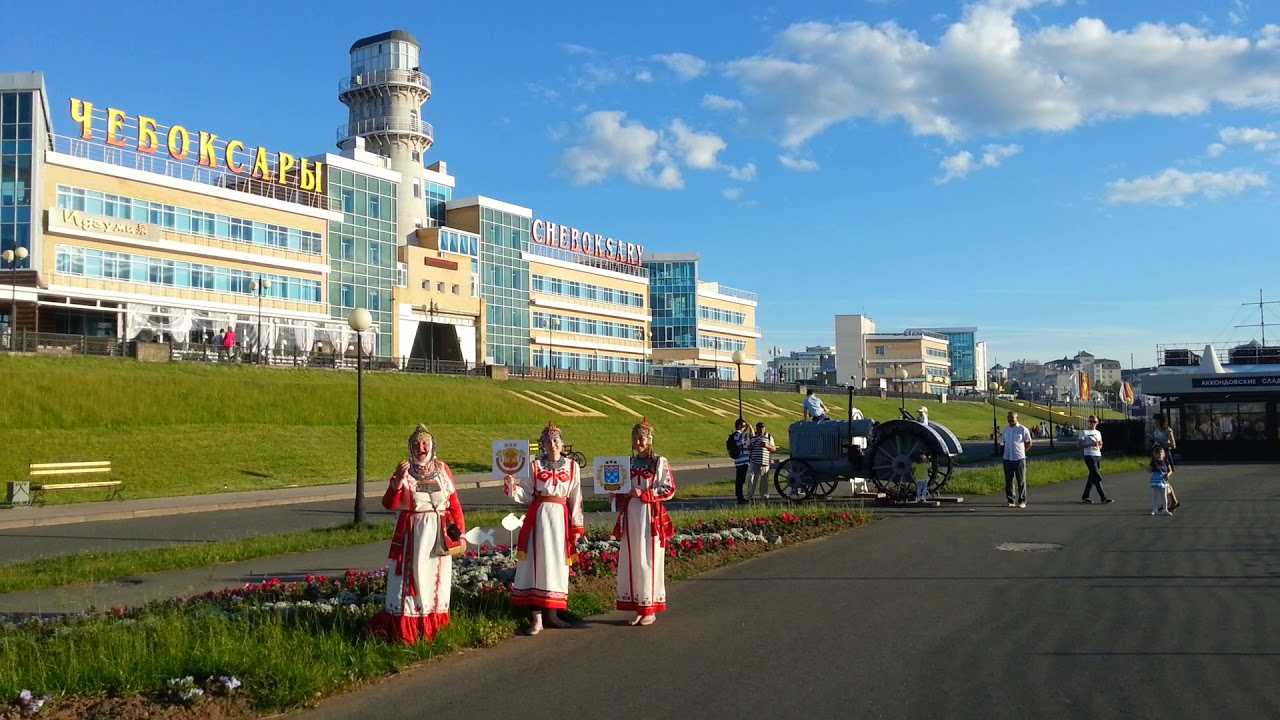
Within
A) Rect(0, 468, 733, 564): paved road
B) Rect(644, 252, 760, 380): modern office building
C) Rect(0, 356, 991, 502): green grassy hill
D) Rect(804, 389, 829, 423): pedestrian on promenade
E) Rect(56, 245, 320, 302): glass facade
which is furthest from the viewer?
Rect(644, 252, 760, 380): modern office building

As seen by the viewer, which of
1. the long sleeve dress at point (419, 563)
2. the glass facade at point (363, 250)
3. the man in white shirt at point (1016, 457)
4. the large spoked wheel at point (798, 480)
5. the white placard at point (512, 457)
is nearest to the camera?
the long sleeve dress at point (419, 563)

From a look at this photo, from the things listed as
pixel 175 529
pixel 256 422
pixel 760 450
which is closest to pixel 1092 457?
pixel 760 450

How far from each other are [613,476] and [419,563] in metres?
2.26

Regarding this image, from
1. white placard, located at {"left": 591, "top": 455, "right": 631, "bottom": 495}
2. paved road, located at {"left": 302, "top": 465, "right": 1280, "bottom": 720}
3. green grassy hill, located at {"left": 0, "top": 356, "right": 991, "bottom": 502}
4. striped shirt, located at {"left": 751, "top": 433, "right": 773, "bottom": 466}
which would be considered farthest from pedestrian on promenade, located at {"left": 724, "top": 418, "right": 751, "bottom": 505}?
green grassy hill, located at {"left": 0, "top": 356, "right": 991, "bottom": 502}

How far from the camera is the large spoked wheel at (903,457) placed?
19.3 meters

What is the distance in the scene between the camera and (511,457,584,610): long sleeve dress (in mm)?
8320

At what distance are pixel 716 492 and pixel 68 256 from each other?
42.4 meters

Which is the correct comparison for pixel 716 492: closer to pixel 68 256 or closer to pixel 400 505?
pixel 400 505

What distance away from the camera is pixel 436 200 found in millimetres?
79250

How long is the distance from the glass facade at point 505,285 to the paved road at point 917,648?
218 ft

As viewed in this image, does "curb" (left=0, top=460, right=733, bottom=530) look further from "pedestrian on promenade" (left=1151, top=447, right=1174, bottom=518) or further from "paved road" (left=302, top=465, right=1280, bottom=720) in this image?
"pedestrian on promenade" (left=1151, top=447, right=1174, bottom=518)

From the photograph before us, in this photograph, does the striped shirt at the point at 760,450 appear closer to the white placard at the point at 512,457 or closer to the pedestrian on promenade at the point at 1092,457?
the pedestrian on promenade at the point at 1092,457

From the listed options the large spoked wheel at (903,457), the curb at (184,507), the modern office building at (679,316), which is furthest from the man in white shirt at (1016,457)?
the modern office building at (679,316)

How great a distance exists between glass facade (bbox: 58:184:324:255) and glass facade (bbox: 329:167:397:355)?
239 centimetres
